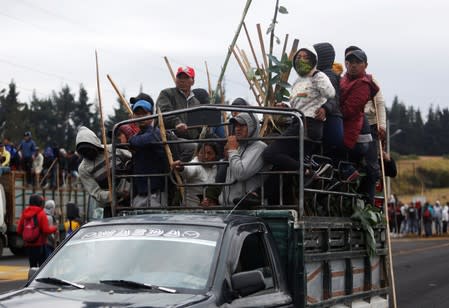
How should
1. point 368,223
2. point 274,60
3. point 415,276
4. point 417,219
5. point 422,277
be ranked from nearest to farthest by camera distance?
point 368,223 < point 274,60 < point 422,277 < point 415,276 < point 417,219

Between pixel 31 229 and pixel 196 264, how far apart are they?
919 cm

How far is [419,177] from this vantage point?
316 ft

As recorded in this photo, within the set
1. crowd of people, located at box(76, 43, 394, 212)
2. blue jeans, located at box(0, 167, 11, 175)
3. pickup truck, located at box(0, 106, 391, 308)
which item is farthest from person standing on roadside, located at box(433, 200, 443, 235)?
pickup truck, located at box(0, 106, 391, 308)

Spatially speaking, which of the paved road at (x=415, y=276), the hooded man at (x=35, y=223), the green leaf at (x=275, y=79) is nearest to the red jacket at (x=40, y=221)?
the hooded man at (x=35, y=223)

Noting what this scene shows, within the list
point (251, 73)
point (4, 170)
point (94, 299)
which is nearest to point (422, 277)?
point (251, 73)

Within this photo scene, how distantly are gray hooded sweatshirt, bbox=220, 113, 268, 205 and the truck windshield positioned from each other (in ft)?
4.15

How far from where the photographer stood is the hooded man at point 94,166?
8844 millimetres

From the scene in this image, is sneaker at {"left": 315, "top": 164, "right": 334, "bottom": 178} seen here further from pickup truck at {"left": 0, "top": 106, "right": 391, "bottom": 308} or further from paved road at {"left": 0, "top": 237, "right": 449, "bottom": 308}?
paved road at {"left": 0, "top": 237, "right": 449, "bottom": 308}

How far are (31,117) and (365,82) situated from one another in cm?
10442

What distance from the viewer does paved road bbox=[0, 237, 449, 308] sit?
1472 centimetres

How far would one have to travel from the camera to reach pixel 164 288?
5730mm

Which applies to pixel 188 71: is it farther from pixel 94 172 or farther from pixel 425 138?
pixel 425 138

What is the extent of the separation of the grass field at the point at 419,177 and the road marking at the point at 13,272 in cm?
6956

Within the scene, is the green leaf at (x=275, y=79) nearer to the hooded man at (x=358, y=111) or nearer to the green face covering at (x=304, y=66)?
the green face covering at (x=304, y=66)
